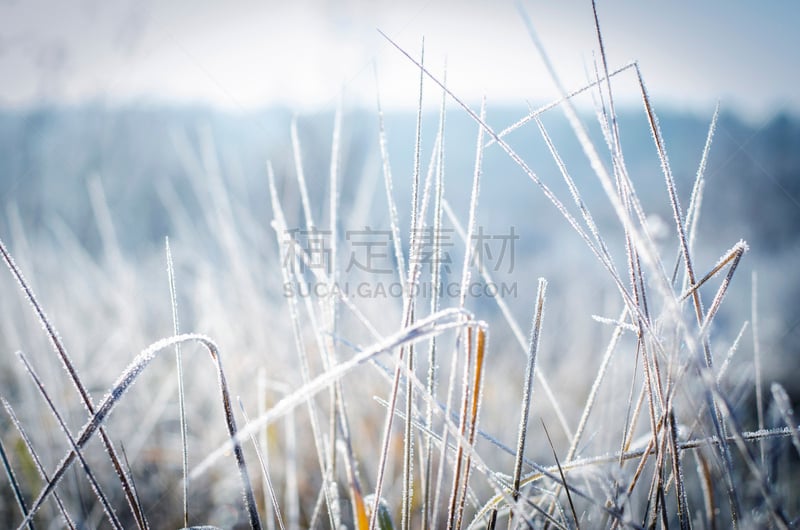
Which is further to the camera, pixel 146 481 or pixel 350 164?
pixel 350 164

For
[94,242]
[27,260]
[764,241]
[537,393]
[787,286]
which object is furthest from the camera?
[764,241]

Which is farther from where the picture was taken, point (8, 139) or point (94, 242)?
point (8, 139)

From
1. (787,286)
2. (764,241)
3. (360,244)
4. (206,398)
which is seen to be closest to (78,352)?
(206,398)

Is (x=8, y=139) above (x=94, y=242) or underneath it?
above

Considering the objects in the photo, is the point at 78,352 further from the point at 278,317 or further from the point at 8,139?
the point at 8,139

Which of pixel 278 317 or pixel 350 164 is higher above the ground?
pixel 350 164

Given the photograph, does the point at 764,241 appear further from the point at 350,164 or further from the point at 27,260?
the point at 27,260

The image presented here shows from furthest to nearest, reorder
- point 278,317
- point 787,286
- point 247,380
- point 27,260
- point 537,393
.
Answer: point 787,286 < point 278,317 < point 537,393 < point 247,380 < point 27,260

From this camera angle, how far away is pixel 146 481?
0.97 m

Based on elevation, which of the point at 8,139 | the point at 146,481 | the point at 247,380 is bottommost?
the point at 146,481

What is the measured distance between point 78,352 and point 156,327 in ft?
1.76

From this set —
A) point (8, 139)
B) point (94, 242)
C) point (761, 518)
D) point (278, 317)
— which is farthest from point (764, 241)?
point (8, 139)

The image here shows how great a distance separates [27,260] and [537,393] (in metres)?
1.19

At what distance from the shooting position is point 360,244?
144cm
